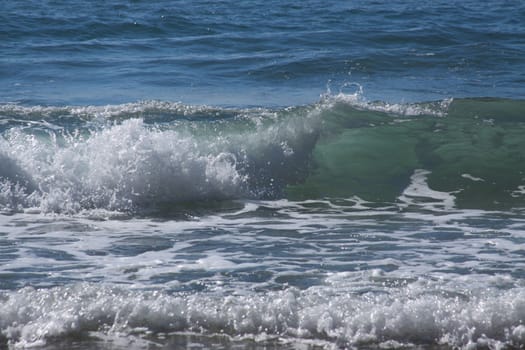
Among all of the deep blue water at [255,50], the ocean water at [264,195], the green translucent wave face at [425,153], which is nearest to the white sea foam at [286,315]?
the ocean water at [264,195]

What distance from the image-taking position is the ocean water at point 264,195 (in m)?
4.43

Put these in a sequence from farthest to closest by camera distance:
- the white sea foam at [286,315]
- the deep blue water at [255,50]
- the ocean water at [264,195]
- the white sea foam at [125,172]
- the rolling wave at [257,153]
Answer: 1. the deep blue water at [255,50]
2. the rolling wave at [257,153]
3. the white sea foam at [125,172]
4. the ocean water at [264,195]
5. the white sea foam at [286,315]

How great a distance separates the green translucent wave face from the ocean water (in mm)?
33

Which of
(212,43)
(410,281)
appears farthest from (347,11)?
(410,281)

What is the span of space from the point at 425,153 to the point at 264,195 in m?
2.19

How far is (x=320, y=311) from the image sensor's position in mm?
4430

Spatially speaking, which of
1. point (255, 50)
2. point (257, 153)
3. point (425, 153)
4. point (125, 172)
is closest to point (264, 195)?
point (257, 153)

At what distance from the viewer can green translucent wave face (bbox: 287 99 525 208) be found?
26.8ft

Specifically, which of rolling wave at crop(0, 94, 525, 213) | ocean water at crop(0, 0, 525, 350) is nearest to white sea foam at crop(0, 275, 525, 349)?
ocean water at crop(0, 0, 525, 350)

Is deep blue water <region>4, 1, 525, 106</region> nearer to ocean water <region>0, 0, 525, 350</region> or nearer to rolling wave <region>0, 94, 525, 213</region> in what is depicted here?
ocean water <region>0, 0, 525, 350</region>

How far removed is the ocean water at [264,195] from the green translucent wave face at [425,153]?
3 centimetres

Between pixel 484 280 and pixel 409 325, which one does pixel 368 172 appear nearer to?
pixel 484 280

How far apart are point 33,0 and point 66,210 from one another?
14.4 metres

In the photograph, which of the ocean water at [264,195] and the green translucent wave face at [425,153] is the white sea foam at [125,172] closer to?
the ocean water at [264,195]
